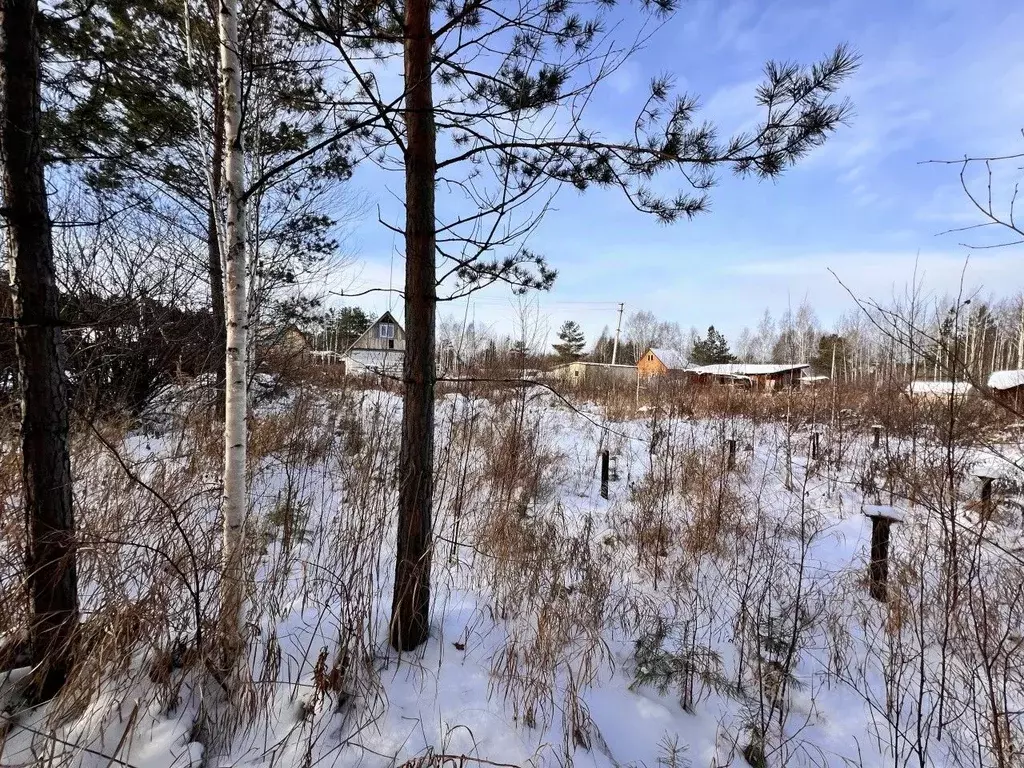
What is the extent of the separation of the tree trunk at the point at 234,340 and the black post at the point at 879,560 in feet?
13.2

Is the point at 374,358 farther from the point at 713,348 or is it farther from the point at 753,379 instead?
the point at 713,348

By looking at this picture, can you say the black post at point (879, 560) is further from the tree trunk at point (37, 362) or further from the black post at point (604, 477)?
the tree trunk at point (37, 362)

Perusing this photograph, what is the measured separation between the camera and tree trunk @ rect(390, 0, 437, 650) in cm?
209

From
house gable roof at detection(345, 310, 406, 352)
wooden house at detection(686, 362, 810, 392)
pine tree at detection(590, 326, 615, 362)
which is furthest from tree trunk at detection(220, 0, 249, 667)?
pine tree at detection(590, 326, 615, 362)

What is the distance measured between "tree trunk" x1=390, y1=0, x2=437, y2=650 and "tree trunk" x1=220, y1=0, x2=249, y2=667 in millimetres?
704

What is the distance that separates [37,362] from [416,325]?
58.1 inches

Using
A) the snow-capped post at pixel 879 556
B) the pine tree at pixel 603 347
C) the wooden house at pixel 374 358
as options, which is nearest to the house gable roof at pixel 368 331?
the wooden house at pixel 374 358

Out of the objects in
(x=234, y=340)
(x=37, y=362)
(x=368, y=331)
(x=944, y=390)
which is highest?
(x=368, y=331)

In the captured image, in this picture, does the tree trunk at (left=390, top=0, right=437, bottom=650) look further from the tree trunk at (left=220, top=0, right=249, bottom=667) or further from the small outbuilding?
the small outbuilding

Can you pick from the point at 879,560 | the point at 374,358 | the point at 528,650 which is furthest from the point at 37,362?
the point at 879,560

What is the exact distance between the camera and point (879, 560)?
3.15 meters

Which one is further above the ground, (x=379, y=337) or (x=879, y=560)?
(x=379, y=337)

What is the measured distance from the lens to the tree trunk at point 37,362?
5.39 ft

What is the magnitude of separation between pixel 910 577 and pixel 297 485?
5.12 metres
